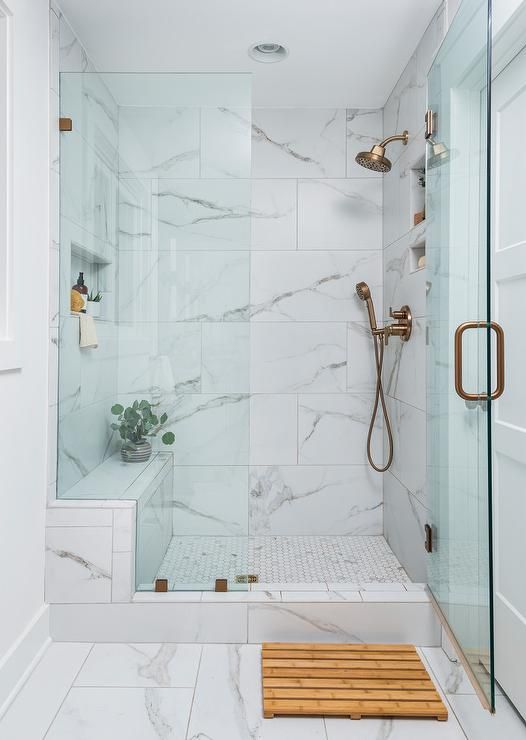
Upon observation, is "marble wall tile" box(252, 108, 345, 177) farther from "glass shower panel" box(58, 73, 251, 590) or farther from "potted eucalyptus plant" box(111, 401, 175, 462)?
"potted eucalyptus plant" box(111, 401, 175, 462)

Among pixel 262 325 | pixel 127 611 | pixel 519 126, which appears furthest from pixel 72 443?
pixel 519 126

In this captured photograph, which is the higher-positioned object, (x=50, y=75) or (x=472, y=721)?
(x=50, y=75)

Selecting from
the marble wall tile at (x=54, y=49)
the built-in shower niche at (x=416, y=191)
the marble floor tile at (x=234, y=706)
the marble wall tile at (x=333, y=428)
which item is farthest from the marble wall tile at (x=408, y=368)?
the marble wall tile at (x=54, y=49)

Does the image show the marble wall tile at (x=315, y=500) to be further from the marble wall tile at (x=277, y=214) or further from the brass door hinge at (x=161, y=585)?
the marble wall tile at (x=277, y=214)

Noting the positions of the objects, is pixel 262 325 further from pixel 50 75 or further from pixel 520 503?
pixel 520 503

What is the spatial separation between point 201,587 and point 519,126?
188 centimetres

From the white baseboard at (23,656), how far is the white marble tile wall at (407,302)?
4.82 feet

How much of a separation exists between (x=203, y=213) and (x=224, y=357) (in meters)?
0.54

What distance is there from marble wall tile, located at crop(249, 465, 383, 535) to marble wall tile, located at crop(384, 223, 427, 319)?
908mm

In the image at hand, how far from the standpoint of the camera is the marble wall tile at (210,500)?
2154 mm

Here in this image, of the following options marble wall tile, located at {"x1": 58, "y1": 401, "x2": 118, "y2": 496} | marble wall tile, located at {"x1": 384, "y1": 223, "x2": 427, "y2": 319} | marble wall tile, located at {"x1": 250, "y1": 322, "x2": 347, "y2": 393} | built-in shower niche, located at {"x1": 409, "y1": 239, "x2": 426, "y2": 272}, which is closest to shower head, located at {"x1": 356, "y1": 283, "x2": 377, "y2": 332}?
marble wall tile, located at {"x1": 384, "y1": 223, "x2": 427, "y2": 319}

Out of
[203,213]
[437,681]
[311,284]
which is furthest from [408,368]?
[437,681]

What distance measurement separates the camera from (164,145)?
2123 millimetres

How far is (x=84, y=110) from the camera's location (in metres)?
2.19
